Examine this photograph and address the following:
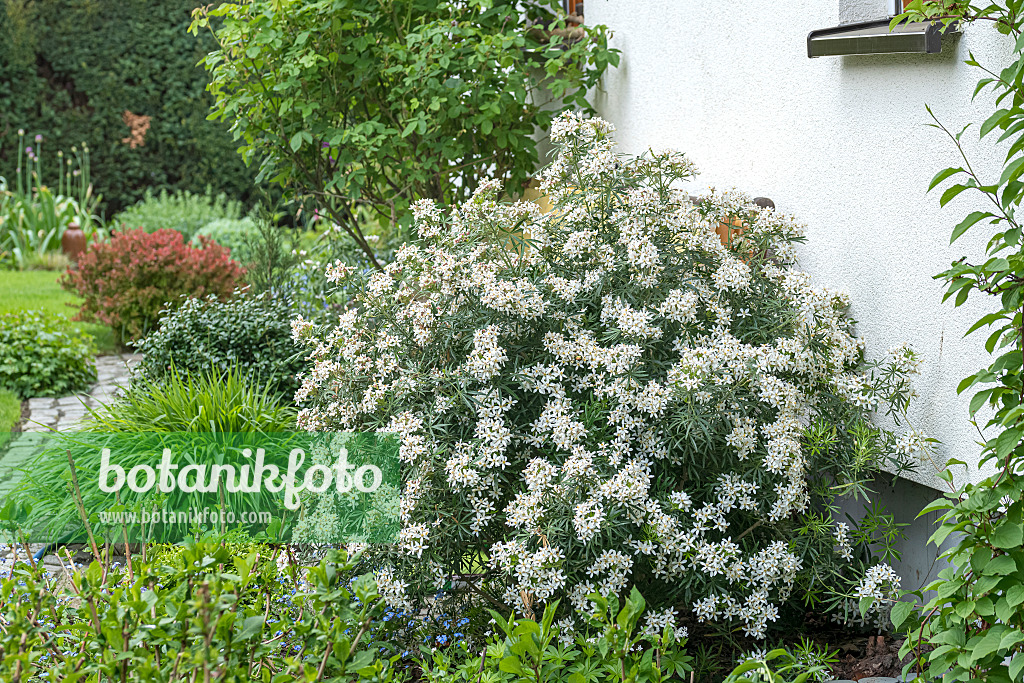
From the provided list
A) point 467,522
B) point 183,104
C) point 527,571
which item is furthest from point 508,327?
point 183,104

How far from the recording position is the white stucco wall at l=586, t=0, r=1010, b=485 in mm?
2475

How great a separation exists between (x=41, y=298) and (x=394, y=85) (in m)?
5.63

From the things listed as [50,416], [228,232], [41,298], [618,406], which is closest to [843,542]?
[618,406]

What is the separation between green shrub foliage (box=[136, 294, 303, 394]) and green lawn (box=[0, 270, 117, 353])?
249 cm

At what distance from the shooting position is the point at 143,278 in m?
6.93

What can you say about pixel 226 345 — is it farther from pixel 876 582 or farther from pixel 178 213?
pixel 178 213

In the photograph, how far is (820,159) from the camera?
3.10m

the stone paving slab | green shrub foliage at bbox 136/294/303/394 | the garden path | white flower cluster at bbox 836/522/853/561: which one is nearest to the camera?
white flower cluster at bbox 836/522/853/561

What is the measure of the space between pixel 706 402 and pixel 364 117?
330cm

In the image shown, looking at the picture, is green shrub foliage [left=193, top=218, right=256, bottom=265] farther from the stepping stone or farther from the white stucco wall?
the white stucco wall

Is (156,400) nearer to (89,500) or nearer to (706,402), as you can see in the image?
(89,500)

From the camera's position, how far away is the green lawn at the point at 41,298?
7.53 meters

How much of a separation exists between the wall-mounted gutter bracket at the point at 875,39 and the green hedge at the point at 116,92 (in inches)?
436

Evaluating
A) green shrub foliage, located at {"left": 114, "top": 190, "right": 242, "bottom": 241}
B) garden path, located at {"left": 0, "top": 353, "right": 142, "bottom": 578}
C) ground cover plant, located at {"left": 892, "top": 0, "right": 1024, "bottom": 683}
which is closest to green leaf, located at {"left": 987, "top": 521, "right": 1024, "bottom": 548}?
ground cover plant, located at {"left": 892, "top": 0, "right": 1024, "bottom": 683}
